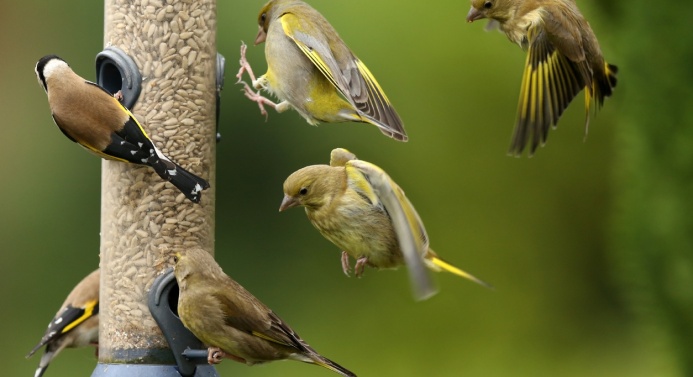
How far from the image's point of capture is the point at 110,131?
5930 mm

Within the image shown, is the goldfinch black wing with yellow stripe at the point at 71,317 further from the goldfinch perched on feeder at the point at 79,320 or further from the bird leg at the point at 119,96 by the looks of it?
the bird leg at the point at 119,96

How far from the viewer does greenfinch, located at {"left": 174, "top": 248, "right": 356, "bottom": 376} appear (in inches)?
228

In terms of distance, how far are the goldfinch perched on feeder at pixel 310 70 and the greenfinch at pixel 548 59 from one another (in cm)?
66

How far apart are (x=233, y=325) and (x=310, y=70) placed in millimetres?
1395

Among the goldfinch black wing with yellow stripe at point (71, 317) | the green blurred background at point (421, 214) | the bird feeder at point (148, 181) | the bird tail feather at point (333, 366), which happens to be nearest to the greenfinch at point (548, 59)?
the bird tail feather at point (333, 366)

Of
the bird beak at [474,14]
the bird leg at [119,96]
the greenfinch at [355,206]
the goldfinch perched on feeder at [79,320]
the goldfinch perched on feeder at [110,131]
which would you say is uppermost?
the bird beak at [474,14]

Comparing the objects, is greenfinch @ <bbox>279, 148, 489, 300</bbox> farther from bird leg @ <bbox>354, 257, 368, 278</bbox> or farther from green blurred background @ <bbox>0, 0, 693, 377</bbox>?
green blurred background @ <bbox>0, 0, 693, 377</bbox>

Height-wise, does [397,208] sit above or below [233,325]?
above

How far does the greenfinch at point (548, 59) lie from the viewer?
5930mm

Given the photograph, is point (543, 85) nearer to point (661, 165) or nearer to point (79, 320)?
point (661, 165)

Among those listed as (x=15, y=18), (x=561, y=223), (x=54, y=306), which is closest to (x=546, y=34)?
(x=561, y=223)

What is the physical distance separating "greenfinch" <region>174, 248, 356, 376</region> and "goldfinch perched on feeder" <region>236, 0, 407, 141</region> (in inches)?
37.6

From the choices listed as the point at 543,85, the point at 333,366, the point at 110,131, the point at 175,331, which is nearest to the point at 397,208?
the point at 333,366

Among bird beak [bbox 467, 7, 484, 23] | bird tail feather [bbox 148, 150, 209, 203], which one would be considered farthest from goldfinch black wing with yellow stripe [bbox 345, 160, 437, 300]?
bird beak [bbox 467, 7, 484, 23]
